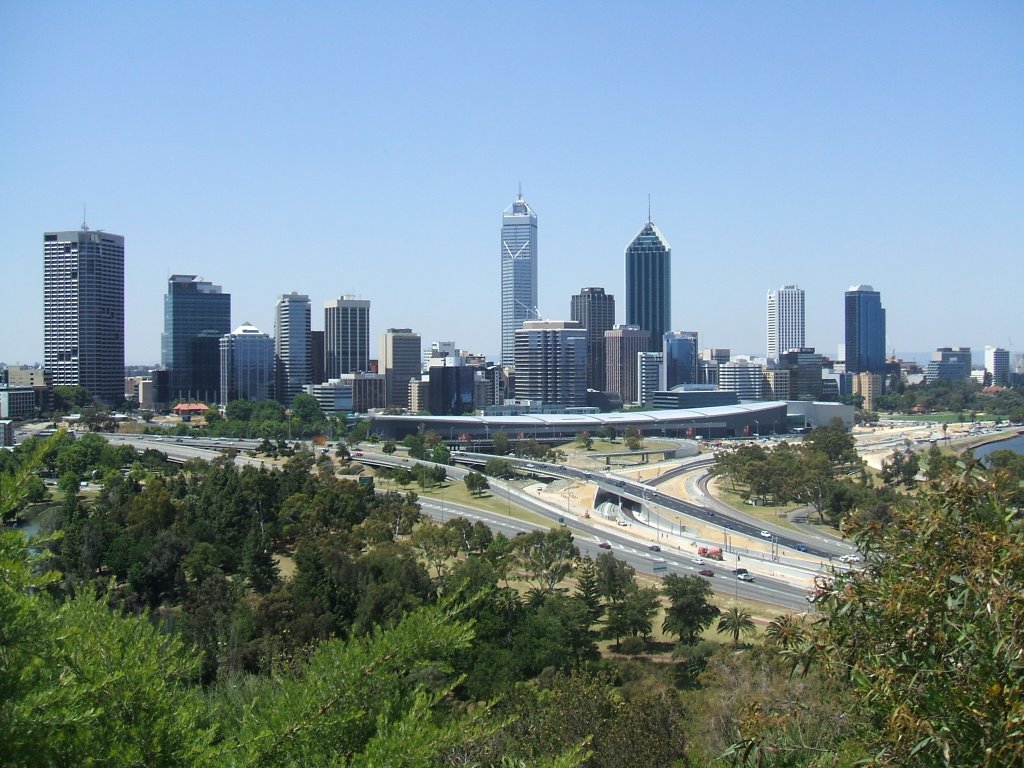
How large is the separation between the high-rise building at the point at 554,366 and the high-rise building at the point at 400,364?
27.5 feet

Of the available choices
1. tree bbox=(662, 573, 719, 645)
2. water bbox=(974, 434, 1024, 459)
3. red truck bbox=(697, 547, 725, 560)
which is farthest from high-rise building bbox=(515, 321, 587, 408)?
tree bbox=(662, 573, 719, 645)

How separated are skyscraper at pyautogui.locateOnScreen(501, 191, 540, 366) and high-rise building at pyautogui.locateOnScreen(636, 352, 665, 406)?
83.2 feet

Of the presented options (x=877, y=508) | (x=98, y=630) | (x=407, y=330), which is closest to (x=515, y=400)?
(x=407, y=330)

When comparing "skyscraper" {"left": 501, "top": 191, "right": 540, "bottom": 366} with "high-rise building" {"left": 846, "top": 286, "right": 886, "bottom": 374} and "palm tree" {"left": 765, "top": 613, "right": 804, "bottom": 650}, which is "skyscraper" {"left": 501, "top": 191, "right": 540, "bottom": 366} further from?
"palm tree" {"left": 765, "top": 613, "right": 804, "bottom": 650}

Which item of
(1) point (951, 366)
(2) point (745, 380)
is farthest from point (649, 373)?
(1) point (951, 366)

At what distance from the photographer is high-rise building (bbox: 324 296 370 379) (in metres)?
65.9

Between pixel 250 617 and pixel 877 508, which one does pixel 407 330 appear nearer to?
pixel 877 508

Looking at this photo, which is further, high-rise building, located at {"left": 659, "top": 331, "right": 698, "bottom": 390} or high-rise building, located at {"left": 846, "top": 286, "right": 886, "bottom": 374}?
high-rise building, located at {"left": 846, "top": 286, "right": 886, "bottom": 374}

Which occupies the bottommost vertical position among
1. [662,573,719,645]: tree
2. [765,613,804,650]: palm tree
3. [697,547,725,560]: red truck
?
[697,547,725,560]: red truck

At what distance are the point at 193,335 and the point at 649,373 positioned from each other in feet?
101

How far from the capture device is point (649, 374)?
2485 inches

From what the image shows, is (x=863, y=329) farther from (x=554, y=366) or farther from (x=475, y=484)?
(x=475, y=484)

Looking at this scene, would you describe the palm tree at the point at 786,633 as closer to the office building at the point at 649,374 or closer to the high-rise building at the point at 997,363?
the office building at the point at 649,374

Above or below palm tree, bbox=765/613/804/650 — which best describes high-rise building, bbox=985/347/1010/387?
above
